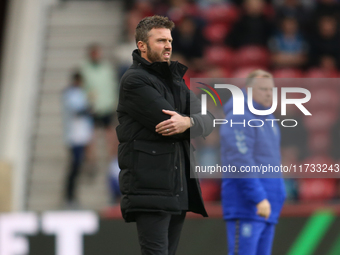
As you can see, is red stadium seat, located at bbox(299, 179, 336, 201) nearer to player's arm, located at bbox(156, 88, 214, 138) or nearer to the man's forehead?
player's arm, located at bbox(156, 88, 214, 138)

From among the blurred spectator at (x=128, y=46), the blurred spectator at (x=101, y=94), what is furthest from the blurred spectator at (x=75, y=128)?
the blurred spectator at (x=128, y=46)

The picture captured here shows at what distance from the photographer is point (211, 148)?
203 inches

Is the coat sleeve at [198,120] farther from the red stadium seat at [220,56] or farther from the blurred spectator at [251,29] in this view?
the blurred spectator at [251,29]

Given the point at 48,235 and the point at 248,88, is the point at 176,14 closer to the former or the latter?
the point at 48,235

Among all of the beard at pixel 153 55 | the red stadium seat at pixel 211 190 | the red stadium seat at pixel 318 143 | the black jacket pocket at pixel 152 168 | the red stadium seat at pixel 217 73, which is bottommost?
the red stadium seat at pixel 211 190

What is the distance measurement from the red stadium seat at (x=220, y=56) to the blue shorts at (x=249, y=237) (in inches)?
193

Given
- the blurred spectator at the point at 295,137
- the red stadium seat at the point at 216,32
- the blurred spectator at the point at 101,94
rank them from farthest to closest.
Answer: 1. the red stadium seat at the point at 216,32
2. the blurred spectator at the point at 101,94
3. the blurred spectator at the point at 295,137

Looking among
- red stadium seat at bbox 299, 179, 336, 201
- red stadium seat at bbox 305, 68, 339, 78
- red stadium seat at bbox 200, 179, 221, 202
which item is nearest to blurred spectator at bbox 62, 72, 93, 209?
red stadium seat at bbox 200, 179, 221, 202

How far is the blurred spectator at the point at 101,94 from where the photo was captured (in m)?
7.98

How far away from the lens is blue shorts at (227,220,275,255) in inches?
161

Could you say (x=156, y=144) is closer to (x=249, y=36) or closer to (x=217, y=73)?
(x=217, y=73)

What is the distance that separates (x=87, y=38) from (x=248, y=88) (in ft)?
20.2

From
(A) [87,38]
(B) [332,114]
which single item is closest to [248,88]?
(B) [332,114]

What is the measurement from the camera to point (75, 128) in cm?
778
